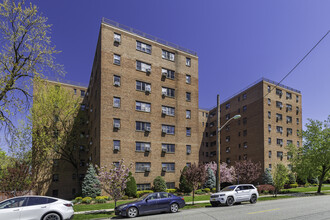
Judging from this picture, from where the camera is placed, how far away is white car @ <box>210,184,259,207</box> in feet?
58.1

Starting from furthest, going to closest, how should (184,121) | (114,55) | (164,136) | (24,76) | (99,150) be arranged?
(184,121) → (164,136) → (114,55) → (99,150) → (24,76)

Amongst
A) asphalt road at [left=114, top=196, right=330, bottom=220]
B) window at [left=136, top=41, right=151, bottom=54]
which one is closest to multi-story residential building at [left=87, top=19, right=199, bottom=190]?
window at [left=136, top=41, right=151, bottom=54]

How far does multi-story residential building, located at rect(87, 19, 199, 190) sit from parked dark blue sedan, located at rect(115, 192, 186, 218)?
14.5m

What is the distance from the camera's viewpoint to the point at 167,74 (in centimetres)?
3538

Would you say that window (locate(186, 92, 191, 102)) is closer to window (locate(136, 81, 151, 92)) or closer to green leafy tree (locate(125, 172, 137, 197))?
window (locate(136, 81, 151, 92))

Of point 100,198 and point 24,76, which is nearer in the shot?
point 24,76

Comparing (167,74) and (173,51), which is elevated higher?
(173,51)

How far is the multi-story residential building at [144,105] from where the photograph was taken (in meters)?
29.8

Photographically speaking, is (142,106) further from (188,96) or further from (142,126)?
(188,96)

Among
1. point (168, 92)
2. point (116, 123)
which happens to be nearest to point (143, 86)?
point (168, 92)

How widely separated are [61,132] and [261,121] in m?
37.8

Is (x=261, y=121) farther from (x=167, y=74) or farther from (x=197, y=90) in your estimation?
(x=167, y=74)

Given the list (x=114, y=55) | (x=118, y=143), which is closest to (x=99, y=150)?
(x=118, y=143)

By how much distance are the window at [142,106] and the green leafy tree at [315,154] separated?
23.4m
